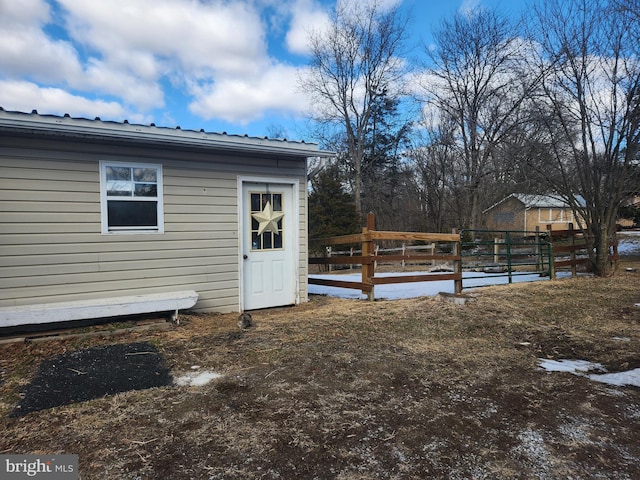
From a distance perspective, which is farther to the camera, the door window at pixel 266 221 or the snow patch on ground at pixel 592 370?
the door window at pixel 266 221

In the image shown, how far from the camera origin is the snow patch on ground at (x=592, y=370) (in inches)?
128

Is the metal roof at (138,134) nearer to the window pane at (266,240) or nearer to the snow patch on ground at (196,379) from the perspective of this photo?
the window pane at (266,240)

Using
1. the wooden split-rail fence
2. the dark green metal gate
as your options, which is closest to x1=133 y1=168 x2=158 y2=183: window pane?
the wooden split-rail fence

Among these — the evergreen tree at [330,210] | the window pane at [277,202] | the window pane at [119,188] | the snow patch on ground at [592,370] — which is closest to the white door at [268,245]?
the window pane at [277,202]

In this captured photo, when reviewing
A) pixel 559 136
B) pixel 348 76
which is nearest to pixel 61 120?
pixel 559 136

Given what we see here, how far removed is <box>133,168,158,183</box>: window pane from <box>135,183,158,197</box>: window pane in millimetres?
70

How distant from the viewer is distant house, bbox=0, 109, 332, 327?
460 cm

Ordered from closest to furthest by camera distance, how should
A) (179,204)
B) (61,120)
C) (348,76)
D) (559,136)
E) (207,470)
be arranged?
(207,470) → (61,120) → (179,204) → (559,136) → (348,76)

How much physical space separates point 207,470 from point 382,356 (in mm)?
2249

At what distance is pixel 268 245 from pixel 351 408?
13.0 ft

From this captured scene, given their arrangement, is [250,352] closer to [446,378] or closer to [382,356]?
[382,356]

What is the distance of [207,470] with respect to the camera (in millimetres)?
2035
